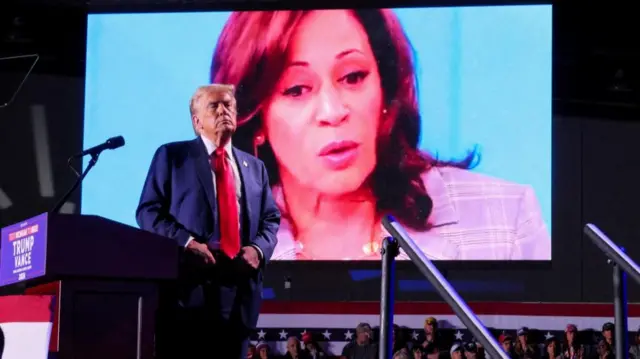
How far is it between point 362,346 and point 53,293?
5160mm

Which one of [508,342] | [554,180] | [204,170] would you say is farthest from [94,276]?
[554,180]

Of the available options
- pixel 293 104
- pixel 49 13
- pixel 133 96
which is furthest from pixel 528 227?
pixel 49 13

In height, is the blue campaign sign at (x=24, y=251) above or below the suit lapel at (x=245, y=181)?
below

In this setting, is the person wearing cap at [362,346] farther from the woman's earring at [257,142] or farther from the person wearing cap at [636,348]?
the person wearing cap at [636,348]

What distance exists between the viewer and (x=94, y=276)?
3908 mm

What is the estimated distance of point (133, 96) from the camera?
384 inches

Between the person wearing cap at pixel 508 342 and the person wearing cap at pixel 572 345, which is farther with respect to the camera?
the person wearing cap at pixel 572 345

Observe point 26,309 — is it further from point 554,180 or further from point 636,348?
point 554,180

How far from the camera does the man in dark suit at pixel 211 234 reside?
17.9ft

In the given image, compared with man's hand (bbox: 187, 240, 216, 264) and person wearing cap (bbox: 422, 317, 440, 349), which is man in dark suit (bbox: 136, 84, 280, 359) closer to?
man's hand (bbox: 187, 240, 216, 264)

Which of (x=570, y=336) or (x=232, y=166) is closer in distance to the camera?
(x=232, y=166)

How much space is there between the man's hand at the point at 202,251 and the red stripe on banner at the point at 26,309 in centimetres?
162

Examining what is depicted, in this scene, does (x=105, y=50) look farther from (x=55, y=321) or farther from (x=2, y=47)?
(x=55, y=321)

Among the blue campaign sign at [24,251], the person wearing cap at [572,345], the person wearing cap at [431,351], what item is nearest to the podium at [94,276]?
the blue campaign sign at [24,251]
